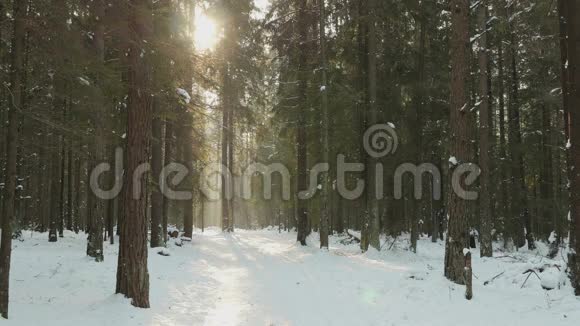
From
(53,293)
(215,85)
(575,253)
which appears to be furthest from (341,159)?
(53,293)

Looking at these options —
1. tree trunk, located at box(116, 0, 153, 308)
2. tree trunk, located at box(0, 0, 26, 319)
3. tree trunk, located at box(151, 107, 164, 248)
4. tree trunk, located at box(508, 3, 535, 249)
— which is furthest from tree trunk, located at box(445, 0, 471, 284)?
tree trunk, located at box(508, 3, 535, 249)

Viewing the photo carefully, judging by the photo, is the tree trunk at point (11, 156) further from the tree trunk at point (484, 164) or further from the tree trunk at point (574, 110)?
the tree trunk at point (484, 164)

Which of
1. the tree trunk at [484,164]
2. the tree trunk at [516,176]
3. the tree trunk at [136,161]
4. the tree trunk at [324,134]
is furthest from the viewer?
the tree trunk at [516,176]

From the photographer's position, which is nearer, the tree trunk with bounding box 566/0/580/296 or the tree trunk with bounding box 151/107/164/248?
the tree trunk with bounding box 566/0/580/296

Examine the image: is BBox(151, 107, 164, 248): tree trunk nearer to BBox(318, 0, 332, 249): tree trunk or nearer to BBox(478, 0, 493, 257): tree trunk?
BBox(318, 0, 332, 249): tree trunk

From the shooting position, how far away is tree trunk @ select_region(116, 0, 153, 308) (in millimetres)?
7750

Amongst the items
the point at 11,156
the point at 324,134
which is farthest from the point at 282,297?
the point at 324,134

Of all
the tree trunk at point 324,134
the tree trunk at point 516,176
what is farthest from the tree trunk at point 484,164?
the tree trunk at point 324,134

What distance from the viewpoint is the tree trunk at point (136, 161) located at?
7.75 meters

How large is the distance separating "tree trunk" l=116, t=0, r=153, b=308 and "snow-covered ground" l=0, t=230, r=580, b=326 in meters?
0.42

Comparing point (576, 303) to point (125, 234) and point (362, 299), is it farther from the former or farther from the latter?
point (125, 234)

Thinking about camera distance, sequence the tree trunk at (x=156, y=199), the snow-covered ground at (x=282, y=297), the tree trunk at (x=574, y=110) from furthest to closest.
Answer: the tree trunk at (x=156, y=199) → the tree trunk at (x=574, y=110) → the snow-covered ground at (x=282, y=297)

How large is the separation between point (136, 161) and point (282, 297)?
4.57m

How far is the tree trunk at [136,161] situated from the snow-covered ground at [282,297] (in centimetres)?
42
